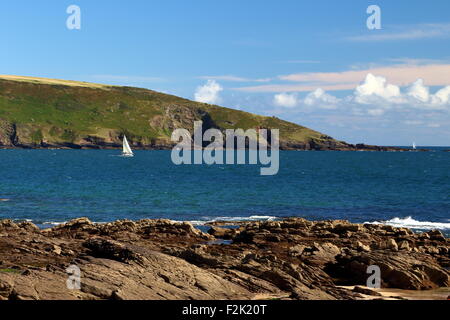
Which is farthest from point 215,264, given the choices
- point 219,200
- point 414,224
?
point 219,200

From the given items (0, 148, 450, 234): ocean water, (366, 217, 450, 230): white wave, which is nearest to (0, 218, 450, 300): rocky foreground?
(366, 217, 450, 230): white wave

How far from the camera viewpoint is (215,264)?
3111 cm

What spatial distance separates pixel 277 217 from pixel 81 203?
28.4 metres

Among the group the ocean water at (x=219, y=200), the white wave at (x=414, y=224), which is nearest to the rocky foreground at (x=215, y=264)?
the white wave at (x=414, y=224)

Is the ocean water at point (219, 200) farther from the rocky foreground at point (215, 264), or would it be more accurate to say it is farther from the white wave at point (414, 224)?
the rocky foreground at point (215, 264)

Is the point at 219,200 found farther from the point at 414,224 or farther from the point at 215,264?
the point at 215,264

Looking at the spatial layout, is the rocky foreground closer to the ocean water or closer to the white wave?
the white wave
